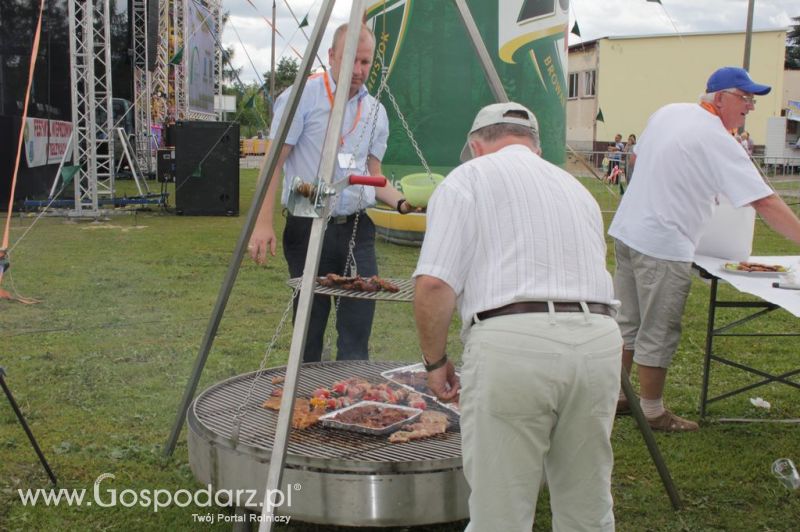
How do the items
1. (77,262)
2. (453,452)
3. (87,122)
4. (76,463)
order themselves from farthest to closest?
1. (87,122)
2. (77,262)
3. (76,463)
4. (453,452)

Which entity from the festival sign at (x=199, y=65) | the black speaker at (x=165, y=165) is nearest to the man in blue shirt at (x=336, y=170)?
the black speaker at (x=165, y=165)

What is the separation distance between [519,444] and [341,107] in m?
1.26

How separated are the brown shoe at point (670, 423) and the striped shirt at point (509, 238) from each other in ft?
8.44

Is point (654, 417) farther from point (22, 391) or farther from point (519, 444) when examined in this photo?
point (22, 391)

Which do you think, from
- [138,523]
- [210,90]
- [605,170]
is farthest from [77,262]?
[210,90]

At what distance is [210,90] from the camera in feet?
108

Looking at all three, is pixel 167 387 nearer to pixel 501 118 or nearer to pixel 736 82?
pixel 501 118

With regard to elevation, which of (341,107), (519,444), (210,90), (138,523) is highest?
(210,90)

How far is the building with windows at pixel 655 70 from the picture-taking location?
23.4 meters

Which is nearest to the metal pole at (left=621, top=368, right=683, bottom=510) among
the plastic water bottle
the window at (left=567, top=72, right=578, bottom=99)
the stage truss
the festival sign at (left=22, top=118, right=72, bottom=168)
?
the plastic water bottle

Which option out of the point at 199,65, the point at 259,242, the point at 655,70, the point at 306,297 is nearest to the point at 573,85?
the point at 655,70

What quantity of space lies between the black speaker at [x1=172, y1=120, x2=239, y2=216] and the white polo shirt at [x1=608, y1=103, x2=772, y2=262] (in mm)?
11018

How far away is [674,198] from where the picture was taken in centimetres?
432

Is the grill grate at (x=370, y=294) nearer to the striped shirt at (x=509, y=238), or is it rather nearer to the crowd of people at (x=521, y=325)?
the crowd of people at (x=521, y=325)
